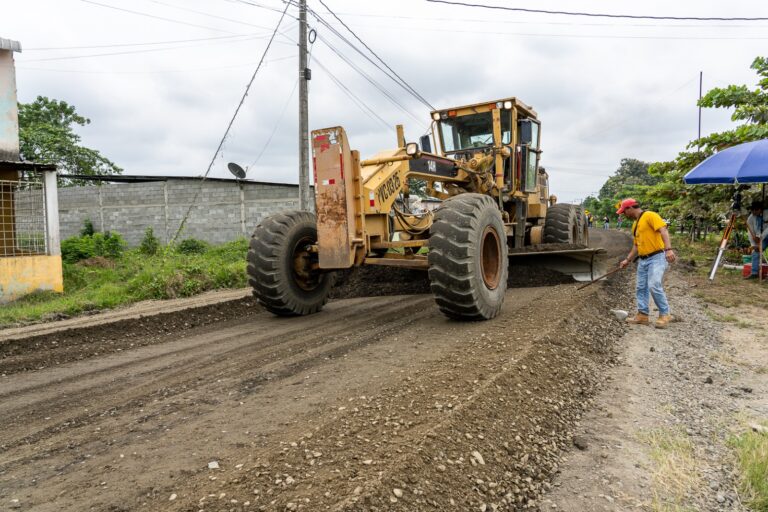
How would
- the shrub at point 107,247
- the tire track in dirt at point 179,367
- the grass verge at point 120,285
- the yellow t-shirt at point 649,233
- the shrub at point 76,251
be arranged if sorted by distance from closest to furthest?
the tire track in dirt at point 179,367 < the yellow t-shirt at point 649,233 < the grass verge at point 120,285 < the shrub at point 76,251 < the shrub at point 107,247

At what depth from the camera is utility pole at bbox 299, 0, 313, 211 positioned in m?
13.3

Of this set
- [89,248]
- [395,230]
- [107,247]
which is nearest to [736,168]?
[395,230]

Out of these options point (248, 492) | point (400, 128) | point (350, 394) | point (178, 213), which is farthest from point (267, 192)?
point (248, 492)

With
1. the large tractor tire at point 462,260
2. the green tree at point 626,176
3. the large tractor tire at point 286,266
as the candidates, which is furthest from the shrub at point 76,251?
the green tree at point 626,176

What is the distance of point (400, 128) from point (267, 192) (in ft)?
33.9

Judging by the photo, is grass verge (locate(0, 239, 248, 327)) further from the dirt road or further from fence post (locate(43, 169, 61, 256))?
the dirt road

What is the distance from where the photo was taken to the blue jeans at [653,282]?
6609mm

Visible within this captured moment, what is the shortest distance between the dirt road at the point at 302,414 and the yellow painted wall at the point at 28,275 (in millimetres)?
4952

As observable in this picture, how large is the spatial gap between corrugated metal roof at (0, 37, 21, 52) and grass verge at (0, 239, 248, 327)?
17.3 ft

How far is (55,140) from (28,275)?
1753 cm

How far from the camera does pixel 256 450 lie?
2.98 m

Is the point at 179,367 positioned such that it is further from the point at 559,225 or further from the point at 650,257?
the point at 559,225

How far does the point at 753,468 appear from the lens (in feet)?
10.3

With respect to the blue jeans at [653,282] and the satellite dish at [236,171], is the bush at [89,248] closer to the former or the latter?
the satellite dish at [236,171]
